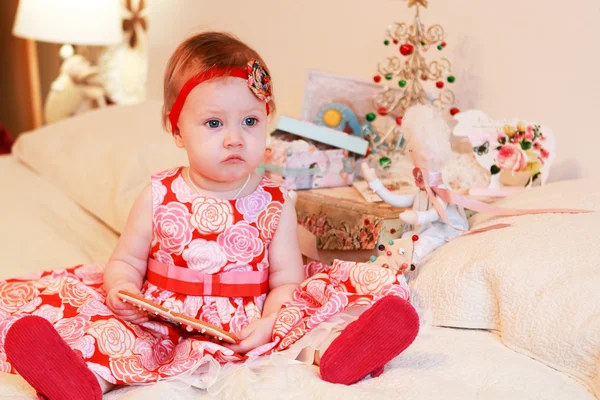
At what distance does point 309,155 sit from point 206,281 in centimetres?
44

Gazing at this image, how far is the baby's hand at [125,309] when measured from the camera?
1.07 metres

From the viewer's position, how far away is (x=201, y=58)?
1.12 m

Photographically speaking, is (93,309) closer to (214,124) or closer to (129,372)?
(129,372)

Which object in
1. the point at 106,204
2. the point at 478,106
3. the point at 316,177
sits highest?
the point at 478,106

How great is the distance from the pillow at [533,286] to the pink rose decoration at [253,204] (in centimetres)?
29

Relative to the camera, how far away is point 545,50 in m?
1.47

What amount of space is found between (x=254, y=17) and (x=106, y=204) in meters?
0.81

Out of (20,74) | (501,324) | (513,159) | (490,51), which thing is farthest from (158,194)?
(20,74)

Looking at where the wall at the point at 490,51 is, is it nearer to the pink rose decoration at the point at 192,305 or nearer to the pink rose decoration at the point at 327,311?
the pink rose decoration at the point at 327,311

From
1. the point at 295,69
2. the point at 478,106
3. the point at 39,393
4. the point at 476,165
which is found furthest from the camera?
the point at 295,69

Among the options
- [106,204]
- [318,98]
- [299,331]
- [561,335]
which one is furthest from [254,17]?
[561,335]

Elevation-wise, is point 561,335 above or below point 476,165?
below

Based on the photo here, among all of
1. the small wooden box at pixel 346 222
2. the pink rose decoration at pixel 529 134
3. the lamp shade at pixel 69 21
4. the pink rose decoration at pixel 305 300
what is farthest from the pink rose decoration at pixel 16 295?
the lamp shade at pixel 69 21

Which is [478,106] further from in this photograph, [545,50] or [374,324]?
[374,324]
